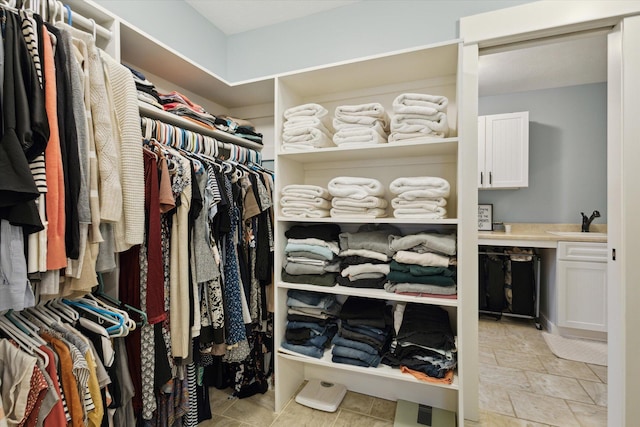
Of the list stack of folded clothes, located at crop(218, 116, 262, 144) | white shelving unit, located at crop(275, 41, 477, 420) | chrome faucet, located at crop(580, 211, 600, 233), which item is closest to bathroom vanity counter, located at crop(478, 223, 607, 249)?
chrome faucet, located at crop(580, 211, 600, 233)

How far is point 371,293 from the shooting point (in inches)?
63.0

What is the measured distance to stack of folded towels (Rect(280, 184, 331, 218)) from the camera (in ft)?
5.65

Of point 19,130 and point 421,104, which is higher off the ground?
point 421,104

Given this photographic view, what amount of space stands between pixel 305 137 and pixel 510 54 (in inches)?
69.1

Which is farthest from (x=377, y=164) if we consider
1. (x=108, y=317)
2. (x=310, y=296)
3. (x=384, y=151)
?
(x=108, y=317)

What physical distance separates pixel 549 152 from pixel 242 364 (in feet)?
9.61

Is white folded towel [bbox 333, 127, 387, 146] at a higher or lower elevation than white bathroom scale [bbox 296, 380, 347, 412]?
higher

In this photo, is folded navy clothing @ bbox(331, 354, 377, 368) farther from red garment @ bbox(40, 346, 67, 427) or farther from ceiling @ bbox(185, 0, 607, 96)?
ceiling @ bbox(185, 0, 607, 96)

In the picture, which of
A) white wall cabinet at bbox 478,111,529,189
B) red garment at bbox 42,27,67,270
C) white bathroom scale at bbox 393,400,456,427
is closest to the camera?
red garment at bbox 42,27,67,270

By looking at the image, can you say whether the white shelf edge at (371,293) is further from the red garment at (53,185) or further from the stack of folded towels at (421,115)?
the red garment at (53,185)

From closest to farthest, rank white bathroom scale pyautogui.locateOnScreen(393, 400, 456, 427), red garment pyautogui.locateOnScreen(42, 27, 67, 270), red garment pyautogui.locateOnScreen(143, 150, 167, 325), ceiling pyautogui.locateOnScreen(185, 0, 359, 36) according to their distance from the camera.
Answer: red garment pyautogui.locateOnScreen(42, 27, 67, 270)
red garment pyautogui.locateOnScreen(143, 150, 167, 325)
white bathroom scale pyautogui.locateOnScreen(393, 400, 456, 427)
ceiling pyautogui.locateOnScreen(185, 0, 359, 36)

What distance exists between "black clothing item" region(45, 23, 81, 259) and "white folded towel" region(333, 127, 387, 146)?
117 centimetres

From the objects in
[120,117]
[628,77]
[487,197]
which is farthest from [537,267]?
[120,117]

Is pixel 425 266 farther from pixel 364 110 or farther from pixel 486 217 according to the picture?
pixel 486 217
